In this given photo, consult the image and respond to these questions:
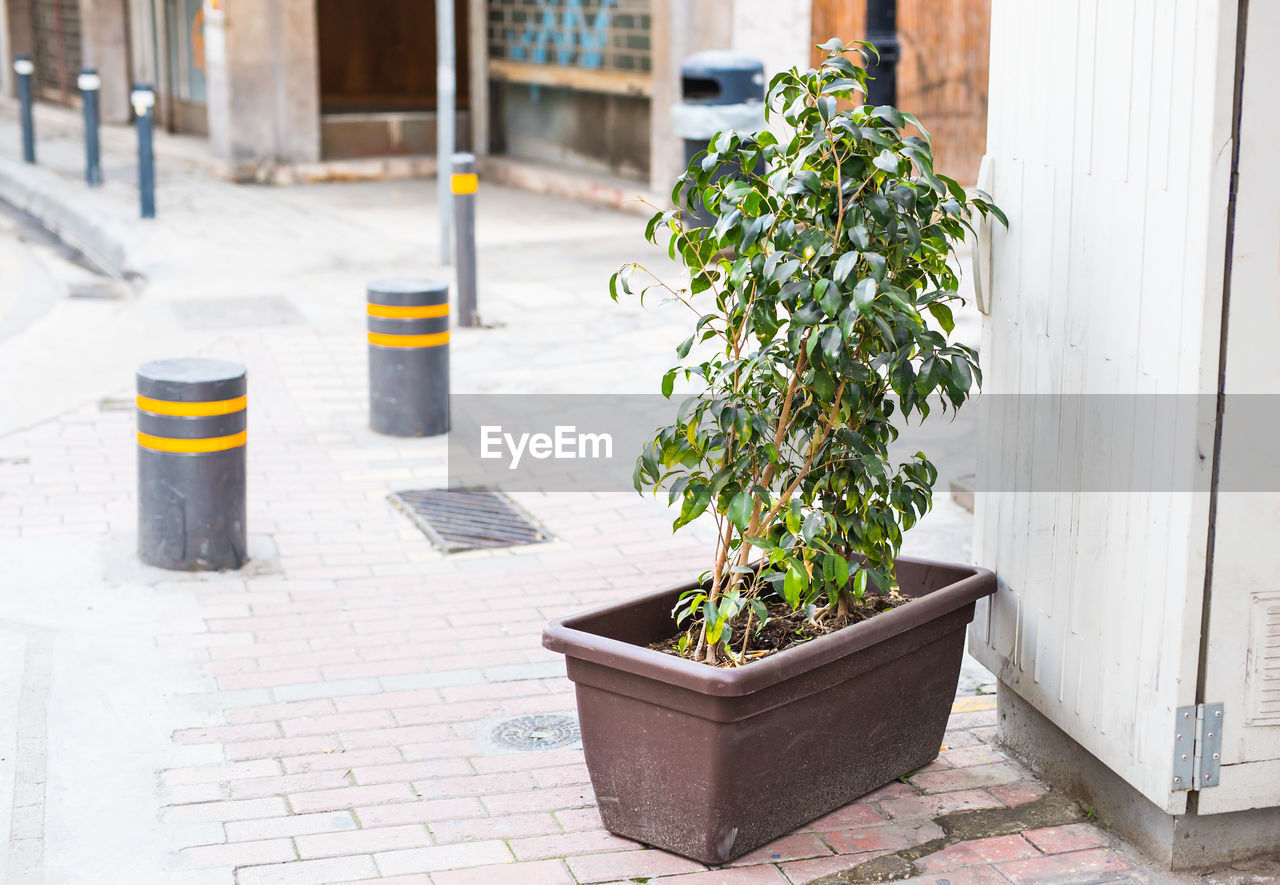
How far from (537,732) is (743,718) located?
3.86 ft

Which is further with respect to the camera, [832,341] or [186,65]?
[186,65]

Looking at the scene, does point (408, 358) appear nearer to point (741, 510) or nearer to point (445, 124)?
point (741, 510)

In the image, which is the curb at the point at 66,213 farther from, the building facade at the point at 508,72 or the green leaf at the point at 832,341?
the green leaf at the point at 832,341

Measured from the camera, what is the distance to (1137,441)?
145 inches

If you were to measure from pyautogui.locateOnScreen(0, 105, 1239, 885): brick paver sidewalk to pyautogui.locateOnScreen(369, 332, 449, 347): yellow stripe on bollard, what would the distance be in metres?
0.50

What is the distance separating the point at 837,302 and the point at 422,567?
298 cm

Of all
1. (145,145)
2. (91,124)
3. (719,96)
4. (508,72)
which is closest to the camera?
(719,96)

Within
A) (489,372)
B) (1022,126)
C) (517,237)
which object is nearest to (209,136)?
(517,237)

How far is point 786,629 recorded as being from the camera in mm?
4246

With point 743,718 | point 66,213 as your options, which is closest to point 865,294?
point 743,718

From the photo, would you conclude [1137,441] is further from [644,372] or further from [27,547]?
[644,372]

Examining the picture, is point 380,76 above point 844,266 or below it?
above

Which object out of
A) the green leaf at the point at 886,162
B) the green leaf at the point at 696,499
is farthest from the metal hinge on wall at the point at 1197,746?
the green leaf at the point at 886,162

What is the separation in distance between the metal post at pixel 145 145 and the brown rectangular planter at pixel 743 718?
1088 centimetres
